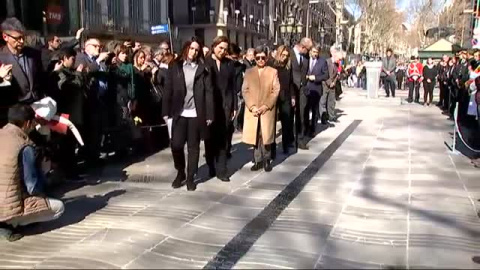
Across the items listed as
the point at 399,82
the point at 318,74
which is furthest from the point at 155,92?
the point at 399,82

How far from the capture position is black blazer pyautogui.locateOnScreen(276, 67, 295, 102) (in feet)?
30.2

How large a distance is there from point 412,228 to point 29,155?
3.55 m

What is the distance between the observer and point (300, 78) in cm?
1030

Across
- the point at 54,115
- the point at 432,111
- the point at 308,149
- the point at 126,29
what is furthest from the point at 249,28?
the point at 54,115

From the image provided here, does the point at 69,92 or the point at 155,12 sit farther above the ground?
the point at 155,12

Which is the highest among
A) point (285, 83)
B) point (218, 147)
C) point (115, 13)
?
point (115, 13)

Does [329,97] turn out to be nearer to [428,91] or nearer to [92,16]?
[428,91]

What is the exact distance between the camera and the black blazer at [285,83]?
30.2 ft

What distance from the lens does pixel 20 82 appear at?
5902 millimetres

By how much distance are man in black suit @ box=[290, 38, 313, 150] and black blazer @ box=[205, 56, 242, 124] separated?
2468 millimetres

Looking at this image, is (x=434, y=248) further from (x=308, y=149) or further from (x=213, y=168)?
(x=308, y=149)

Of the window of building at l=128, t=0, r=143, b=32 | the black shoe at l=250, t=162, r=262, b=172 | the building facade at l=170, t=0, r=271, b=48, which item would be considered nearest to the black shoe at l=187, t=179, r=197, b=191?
the black shoe at l=250, t=162, r=262, b=172

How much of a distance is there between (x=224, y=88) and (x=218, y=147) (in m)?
0.77

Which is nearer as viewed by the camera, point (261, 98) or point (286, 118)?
point (261, 98)
